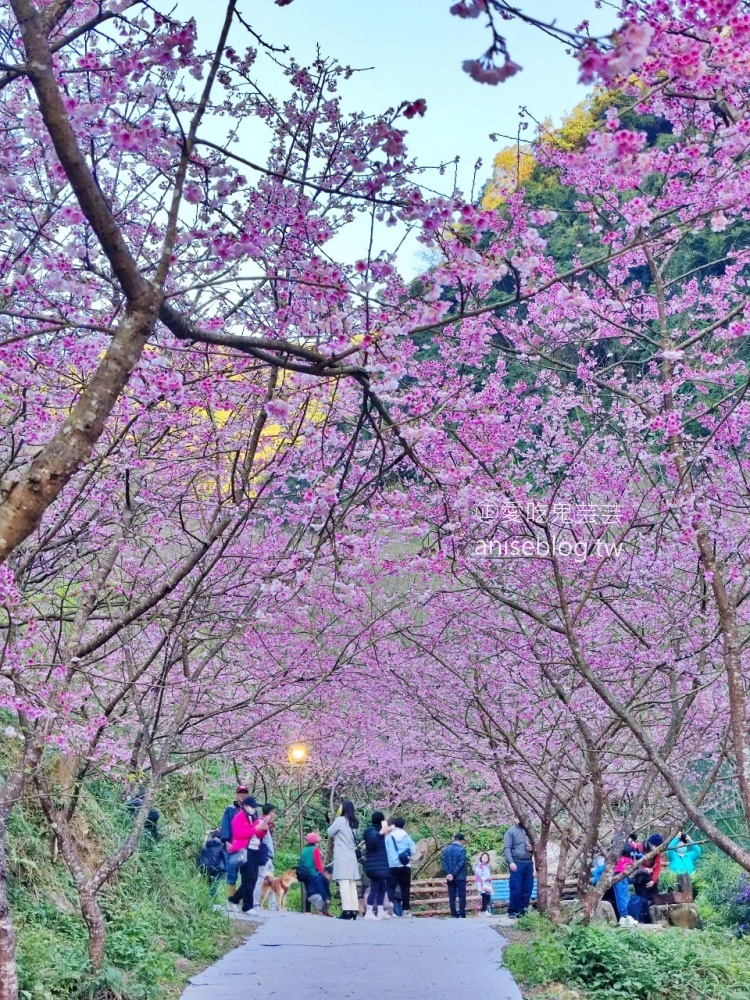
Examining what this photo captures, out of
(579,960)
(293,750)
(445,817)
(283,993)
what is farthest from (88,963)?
(445,817)

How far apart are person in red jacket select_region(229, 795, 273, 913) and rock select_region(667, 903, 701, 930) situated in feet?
17.9

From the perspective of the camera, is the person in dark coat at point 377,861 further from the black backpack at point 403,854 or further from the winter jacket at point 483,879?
the winter jacket at point 483,879

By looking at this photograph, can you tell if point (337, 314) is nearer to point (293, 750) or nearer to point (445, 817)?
point (293, 750)

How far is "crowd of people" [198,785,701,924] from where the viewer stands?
12.1 meters

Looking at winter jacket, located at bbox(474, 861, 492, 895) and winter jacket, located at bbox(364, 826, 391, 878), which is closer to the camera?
winter jacket, located at bbox(364, 826, 391, 878)

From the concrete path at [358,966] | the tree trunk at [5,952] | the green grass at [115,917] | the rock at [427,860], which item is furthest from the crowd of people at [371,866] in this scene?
the tree trunk at [5,952]

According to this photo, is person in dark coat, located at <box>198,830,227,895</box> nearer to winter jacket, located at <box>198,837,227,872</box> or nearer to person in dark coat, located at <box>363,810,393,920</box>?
winter jacket, located at <box>198,837,227,872</box>

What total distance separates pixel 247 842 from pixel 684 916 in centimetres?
579

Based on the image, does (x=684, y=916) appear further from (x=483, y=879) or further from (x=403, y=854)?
(x=483, y=879)

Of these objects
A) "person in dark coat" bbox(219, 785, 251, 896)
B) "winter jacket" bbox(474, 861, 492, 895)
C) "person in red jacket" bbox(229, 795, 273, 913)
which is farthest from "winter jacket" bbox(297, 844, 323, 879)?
"winter jacket" bbox(474, 861, 492, 895)

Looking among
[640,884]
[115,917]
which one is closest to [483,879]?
[640,884]

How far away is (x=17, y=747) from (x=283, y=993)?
359 centimetres

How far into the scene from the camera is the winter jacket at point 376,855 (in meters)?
13.2

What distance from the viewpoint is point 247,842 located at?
39.3 feet
